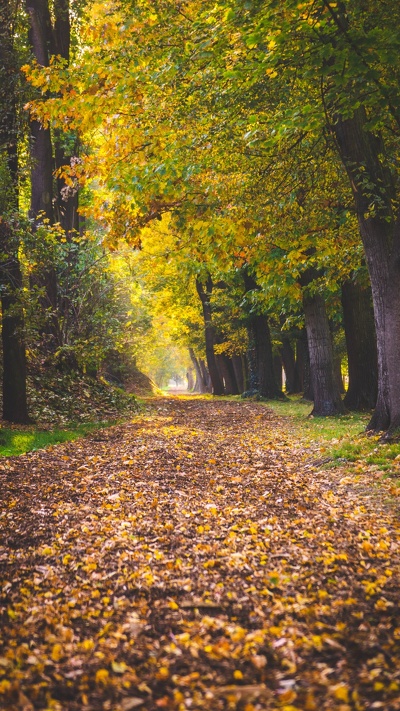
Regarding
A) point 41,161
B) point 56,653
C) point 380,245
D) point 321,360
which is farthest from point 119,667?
point 41,161

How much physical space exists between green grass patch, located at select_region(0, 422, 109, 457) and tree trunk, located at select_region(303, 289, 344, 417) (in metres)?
6.37

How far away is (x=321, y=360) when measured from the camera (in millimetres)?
13922

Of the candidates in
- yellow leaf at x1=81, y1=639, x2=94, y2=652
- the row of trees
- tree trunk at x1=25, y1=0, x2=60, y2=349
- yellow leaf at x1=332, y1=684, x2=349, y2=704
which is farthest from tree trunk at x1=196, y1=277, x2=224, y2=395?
yellow leaf at x1=332, y1=684, x2=349, y2=704

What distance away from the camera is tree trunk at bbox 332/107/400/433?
326 inches

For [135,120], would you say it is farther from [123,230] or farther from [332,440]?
[332,440]

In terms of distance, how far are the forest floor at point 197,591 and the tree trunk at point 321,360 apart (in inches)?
248

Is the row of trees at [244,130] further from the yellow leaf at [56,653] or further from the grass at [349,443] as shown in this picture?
the yellow leaf at [56,653]

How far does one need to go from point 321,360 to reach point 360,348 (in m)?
1.15

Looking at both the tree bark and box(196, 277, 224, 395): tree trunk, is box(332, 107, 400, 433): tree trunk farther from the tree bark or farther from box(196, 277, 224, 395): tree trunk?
box(196, 277, 224, 395): tree trunk

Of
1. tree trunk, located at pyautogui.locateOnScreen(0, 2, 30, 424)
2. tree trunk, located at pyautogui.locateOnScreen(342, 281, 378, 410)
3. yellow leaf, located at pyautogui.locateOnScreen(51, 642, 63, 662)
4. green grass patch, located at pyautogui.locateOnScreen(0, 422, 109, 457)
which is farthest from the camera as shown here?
tree trunk, located at pyautogui.locateOnScreen(342, 281, 378, 410)

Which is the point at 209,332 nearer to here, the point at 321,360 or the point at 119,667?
the point at 321,360

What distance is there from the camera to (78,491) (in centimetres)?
680

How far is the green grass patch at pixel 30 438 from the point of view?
352 inches

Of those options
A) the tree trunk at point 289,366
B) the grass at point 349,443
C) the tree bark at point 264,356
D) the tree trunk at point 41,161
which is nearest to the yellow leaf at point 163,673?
the grass at point 349,443
